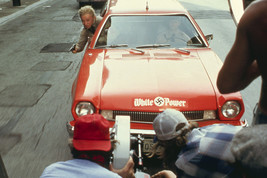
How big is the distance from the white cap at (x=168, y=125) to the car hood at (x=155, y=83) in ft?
3.28

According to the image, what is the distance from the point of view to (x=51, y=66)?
848 cm

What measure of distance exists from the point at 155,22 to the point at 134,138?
7.19 ft

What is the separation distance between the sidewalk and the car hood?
40.5 feet

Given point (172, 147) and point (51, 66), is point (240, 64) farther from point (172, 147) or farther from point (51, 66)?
point (51, 66)

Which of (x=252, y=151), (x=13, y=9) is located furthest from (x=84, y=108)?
(x=13, y=9)

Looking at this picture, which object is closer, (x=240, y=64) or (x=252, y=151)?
(x=252, y=151)

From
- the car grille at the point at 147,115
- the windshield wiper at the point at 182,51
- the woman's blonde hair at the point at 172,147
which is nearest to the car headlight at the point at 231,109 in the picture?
the car grille at the point at 147,115

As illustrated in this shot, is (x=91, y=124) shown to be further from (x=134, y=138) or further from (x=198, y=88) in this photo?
(x=198, y=88)

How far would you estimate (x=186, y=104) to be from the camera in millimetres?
3645

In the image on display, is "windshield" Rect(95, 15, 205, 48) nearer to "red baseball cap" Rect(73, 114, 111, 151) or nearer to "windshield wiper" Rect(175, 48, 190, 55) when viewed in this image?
"windshield wiper" Rect(175, 48, 190, 55)

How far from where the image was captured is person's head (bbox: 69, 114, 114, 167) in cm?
206

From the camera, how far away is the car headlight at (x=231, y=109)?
3738mm

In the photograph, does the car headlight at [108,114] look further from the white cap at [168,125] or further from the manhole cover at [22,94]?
the manhole cover at [22,94]

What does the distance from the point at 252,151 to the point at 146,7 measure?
4.44 m
